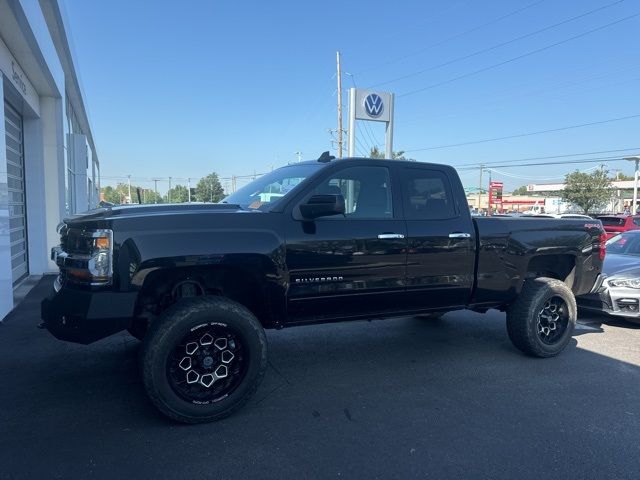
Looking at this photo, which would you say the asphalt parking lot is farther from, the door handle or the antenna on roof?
the antenna on roof

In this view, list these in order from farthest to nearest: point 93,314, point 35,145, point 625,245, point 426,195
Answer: point 35,145 → point 625,245 → point 426,195 → point 93,314

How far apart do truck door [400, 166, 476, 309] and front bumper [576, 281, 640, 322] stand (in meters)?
2.95

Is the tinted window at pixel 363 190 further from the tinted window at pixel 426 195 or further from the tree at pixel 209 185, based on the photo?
the tree at pixel 209 185

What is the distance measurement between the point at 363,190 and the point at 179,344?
218cm

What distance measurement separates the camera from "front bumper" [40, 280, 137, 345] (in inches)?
136

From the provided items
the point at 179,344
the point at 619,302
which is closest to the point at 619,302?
the point at 619,302

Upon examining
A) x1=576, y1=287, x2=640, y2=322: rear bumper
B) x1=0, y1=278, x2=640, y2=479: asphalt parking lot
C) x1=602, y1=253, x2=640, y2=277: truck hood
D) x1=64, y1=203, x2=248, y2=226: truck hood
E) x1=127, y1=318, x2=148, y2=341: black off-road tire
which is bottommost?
x1=0, y1=278, x2=640, y2=479: asphalt parking lot

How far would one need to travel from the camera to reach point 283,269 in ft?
13.2

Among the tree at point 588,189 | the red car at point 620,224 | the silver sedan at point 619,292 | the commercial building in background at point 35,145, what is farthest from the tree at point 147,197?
the tree at point 588,189

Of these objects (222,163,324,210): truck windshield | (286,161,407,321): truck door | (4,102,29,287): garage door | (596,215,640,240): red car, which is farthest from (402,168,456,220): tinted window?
(596,215,640,240): red car

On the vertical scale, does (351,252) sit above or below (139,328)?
above

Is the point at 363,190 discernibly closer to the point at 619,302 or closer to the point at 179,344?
the point at 179,344

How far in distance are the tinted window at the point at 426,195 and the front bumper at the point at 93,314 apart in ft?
8.64

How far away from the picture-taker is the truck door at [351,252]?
411cm
